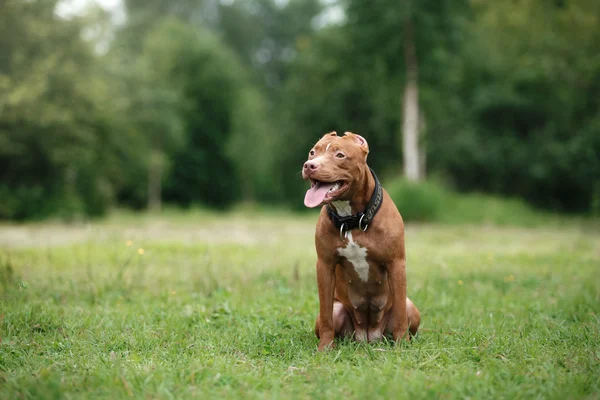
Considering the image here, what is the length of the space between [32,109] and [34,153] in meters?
1.82

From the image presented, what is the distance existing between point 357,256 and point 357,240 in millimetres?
139

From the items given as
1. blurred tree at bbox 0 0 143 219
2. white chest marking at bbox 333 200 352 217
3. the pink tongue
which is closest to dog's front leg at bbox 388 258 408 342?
white chest marking at bbox 333 200 352 217

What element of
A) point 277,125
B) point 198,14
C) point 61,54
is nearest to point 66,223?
point 61,54

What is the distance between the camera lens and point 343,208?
4.29 meters

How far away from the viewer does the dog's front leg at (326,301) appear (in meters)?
4.32

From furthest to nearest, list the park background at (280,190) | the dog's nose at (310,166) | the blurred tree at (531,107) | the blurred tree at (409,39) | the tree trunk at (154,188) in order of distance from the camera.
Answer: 1. the tree trunk at (154,188)
2. the blurred tree at (531,107)
3. the blurred tree at (409,39)
4. the dog's nose at (310,166)
5. the park background at (280,190)

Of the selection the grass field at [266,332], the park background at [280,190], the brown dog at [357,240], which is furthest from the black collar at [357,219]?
the grass field at [266,332]

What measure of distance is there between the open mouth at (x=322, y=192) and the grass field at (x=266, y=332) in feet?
3.76

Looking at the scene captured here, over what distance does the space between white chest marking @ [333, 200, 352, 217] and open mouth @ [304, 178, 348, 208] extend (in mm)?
165

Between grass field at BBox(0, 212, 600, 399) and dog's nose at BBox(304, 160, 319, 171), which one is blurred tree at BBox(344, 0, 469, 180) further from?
dog's nose at BBox(304, 160, 319, 171)

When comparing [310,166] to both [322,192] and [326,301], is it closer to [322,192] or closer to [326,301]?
[322,192]

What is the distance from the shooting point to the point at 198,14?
40.5 meters

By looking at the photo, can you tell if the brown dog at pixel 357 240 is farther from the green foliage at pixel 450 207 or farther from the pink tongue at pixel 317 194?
the green foliage at pixel 450 207

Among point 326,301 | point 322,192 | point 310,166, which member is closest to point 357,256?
point 326,301
